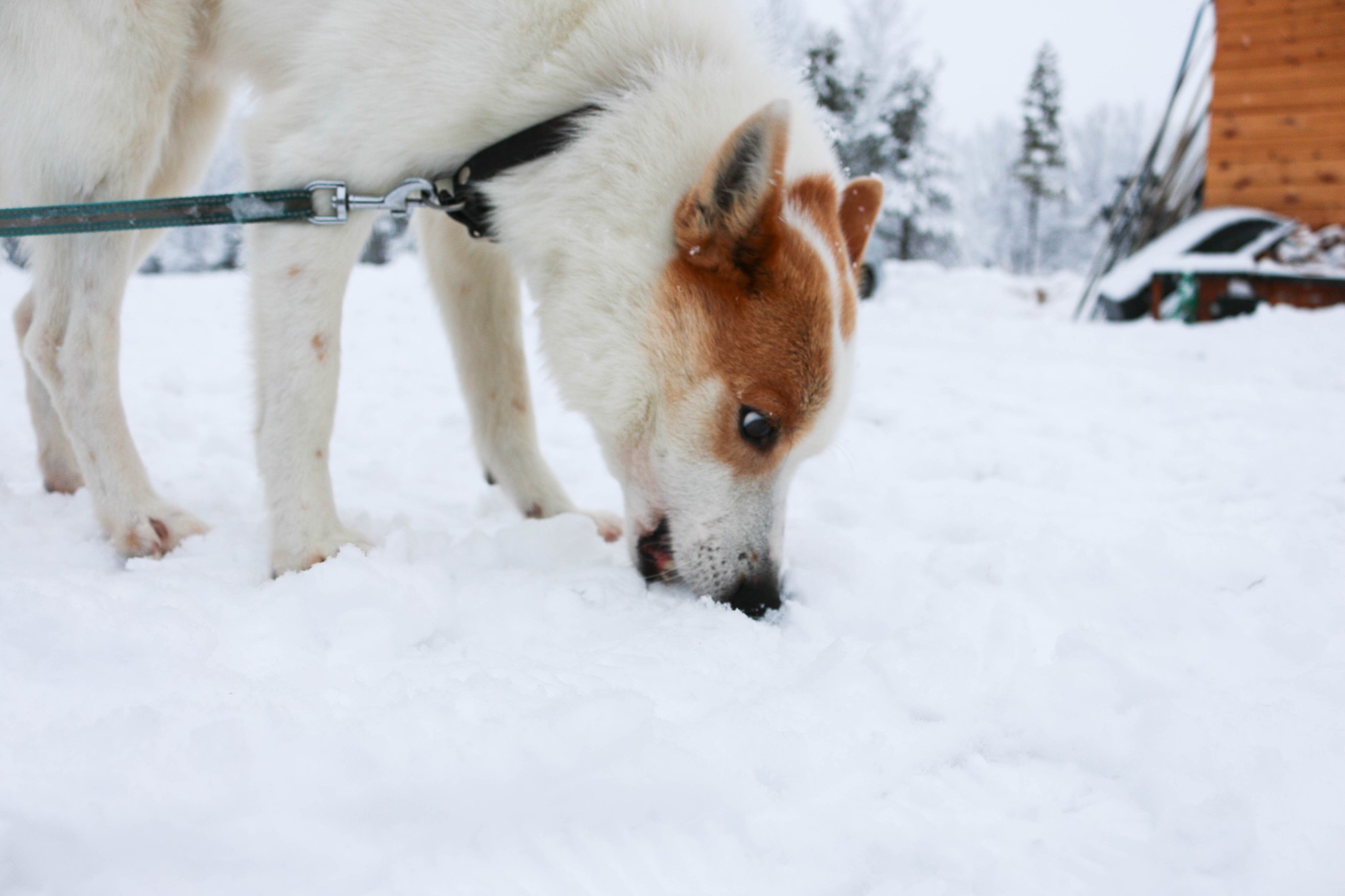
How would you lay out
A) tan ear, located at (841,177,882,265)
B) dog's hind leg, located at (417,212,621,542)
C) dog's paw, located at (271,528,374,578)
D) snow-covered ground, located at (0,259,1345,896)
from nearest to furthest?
snow-covered ground, located at (0,259,1345,896) < dog's paw, located at (271,528,374,578) < tan ear, located at (841,177,882,265) < dog's hind leg, located at (417,212,621,542)

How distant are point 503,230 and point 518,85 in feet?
1.27

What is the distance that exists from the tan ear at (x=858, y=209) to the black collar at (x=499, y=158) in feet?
2.60

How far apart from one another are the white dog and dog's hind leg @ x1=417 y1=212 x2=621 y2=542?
0.60 m

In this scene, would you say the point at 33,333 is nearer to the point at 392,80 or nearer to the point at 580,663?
the point at 392,80

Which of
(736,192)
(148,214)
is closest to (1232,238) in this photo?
(736,192)

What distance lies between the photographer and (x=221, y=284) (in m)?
9.54

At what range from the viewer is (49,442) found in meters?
2.75

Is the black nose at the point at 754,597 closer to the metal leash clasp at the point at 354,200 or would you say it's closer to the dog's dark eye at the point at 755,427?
the dog's dark eye at the point at 755,427

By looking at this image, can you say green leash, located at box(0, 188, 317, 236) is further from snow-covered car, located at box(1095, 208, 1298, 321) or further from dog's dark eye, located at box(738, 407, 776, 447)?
snow-covered car, located at box(1095, 208, 1298, 321)

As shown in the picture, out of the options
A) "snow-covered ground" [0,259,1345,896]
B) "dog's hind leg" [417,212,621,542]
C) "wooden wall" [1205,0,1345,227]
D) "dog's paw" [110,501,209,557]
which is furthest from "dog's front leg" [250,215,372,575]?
"wooden wall" [1205,0,1345,227]

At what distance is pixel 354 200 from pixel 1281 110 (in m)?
12.1

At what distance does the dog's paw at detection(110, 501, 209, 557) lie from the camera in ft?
7.43

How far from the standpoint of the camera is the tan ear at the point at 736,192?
1861 mm

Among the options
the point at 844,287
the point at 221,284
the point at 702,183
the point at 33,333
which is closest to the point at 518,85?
the point at 702,183
